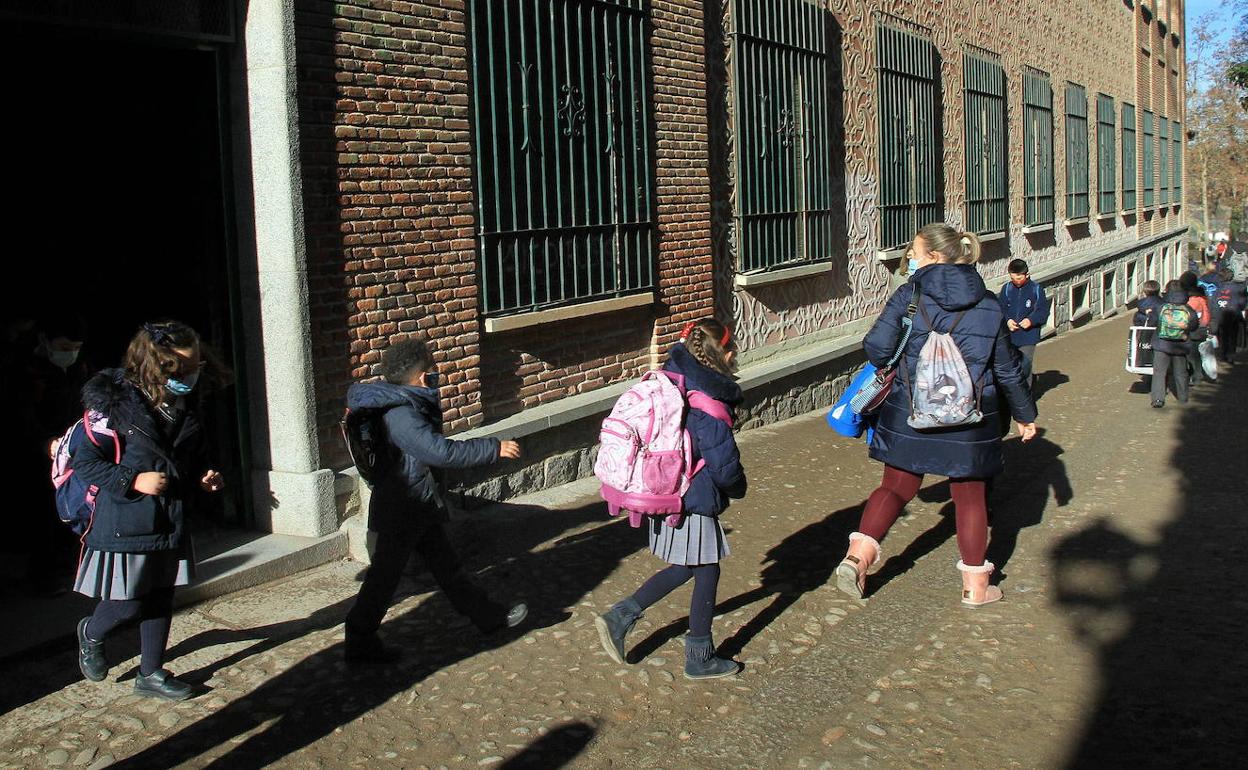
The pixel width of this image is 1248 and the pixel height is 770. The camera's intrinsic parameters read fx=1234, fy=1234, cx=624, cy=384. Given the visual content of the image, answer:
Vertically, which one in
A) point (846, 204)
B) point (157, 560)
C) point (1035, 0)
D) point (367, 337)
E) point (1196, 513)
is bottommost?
point (1196, 513)

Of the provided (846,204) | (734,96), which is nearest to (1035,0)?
(846,204)

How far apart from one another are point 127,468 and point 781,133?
8486 millimetres

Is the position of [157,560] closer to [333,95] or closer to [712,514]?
[712,514]

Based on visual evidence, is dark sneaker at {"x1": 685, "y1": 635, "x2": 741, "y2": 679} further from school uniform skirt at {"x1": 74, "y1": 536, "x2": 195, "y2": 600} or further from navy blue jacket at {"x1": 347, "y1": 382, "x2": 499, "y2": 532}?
school uniform skirt at {"x1": 74, "y1": 536, "x2": 195, "y2": 600}

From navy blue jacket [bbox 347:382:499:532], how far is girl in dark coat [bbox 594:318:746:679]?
78cm

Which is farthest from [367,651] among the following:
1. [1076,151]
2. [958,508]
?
[1076,151]

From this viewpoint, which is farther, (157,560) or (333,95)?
(333,95)

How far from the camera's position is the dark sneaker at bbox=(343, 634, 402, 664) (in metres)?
5.06

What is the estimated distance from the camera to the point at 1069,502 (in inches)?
317

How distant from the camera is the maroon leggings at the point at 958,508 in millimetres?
5719

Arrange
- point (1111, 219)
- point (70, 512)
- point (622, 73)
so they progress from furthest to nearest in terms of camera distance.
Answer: point (1111, 219), point (622, 73), point (70, 512)

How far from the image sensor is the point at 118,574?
4480 mm

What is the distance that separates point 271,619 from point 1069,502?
512 centimetres

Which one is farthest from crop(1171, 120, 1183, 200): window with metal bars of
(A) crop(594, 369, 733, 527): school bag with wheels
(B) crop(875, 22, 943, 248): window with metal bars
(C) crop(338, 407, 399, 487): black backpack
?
(C) crop(338, 407, 399, 487): black backpack
